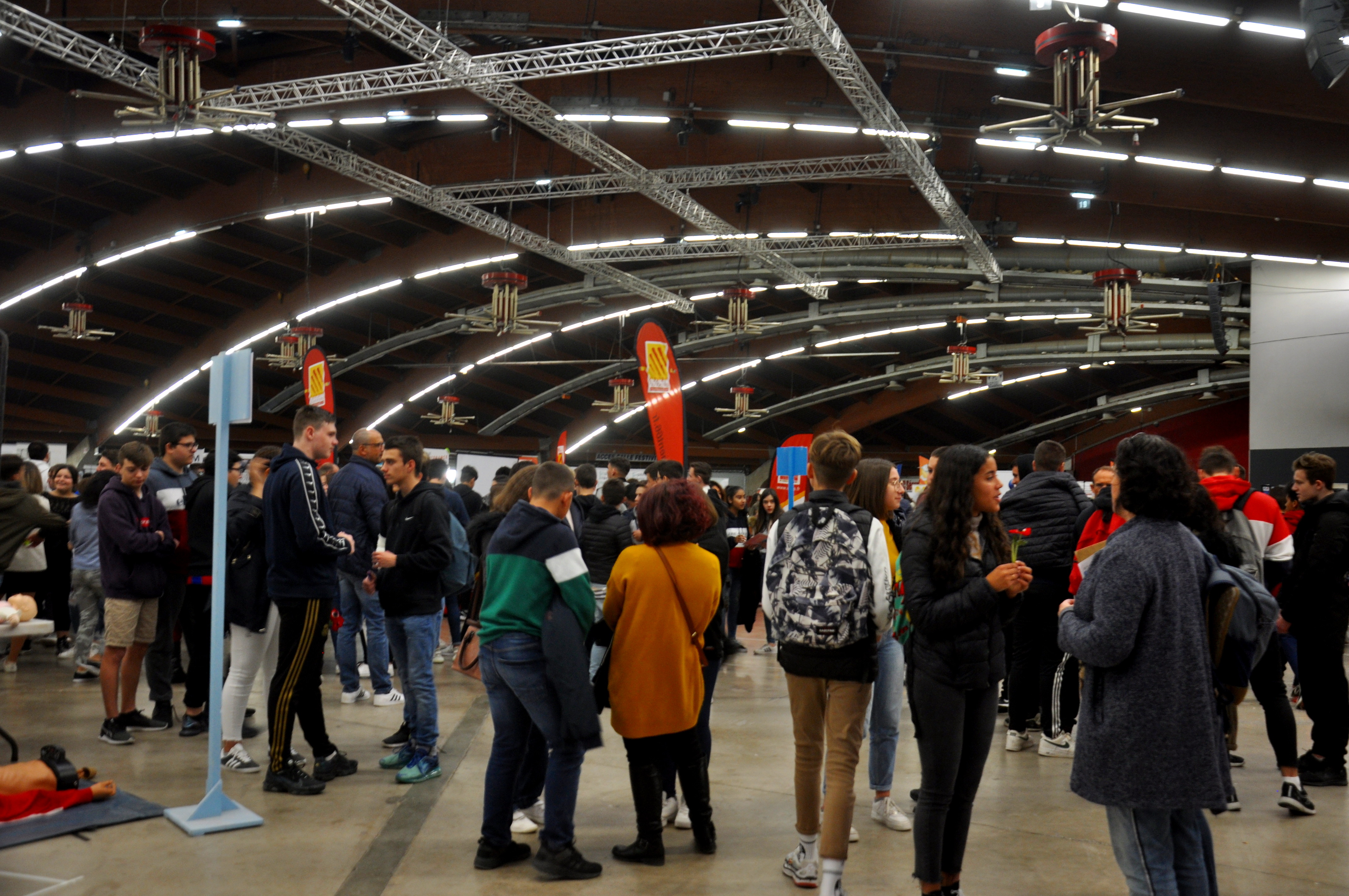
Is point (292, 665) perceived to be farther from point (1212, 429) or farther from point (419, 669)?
point (1212, 429)

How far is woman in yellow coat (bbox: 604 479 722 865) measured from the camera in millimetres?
3334

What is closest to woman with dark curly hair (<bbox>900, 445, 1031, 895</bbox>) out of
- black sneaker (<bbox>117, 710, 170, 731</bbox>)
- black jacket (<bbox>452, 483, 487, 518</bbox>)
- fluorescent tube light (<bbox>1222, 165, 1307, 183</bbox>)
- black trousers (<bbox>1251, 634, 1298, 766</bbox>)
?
black trousers (<bbox>1251, 634, 1298, 766</bbox>)

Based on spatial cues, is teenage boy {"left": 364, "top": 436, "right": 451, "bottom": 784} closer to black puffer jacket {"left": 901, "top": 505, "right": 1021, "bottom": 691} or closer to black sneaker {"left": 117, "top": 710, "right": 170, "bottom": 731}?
black sneaker {"left": 117, "top": 710, "right": 170, "bottom": 731}

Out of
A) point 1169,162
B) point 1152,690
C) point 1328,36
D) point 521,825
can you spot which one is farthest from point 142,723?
point 1169,162

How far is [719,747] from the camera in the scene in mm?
5285

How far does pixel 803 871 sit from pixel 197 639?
11.6ft

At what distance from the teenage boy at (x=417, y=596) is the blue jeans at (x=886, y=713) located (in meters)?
1.90

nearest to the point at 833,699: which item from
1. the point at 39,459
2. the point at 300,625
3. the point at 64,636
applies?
the point at 300,625

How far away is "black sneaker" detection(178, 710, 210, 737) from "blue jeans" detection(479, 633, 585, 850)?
2.51 m

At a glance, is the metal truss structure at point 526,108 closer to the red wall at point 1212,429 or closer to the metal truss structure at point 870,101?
the metal truss structure at point 870,101

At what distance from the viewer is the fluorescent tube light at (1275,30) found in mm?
8750

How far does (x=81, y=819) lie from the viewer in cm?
382

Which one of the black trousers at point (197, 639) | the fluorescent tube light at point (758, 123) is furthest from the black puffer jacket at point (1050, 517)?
the fluorescent tube light at point (758, 123)

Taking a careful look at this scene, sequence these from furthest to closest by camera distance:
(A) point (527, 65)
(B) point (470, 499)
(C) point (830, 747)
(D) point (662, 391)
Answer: (A) point (527, 65) < (B) point (470, 499) < (D) point (662, 391) < (C) point (830, 747)
